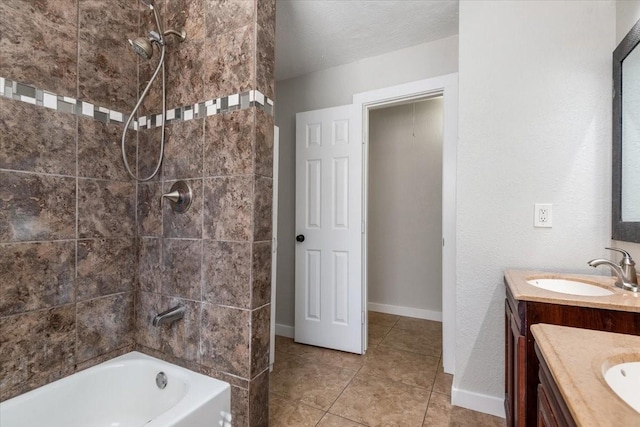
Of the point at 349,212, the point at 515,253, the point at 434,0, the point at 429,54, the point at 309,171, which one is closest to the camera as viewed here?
the point at 515,253

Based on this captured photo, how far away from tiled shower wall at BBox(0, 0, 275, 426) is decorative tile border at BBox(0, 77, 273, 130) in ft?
0.10

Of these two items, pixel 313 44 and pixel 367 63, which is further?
pixel 367 63

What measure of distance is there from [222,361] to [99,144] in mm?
1262

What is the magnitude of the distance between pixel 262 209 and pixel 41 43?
1204mm

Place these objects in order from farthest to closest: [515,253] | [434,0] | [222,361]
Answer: [434,0] < [515,253] < [222,361]

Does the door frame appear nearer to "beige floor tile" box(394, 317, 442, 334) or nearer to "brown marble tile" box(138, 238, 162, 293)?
"beige floor tile" box(394, 317, 442, 334)

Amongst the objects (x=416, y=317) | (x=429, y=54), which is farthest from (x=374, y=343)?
(x=429, y=54)

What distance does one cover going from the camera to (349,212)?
244 cm

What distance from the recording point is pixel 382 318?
10.9 ft

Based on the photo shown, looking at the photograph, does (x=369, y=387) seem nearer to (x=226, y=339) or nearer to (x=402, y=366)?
(x=402, y=366)

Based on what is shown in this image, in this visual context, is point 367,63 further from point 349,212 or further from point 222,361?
point 222,361

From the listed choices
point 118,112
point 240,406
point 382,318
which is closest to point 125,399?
point 240,406

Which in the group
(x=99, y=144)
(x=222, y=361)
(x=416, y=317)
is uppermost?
(x=99, y=144)

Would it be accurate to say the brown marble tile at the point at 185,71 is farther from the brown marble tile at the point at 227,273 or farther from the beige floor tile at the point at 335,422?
the beige floor tile at the point at 335,422
